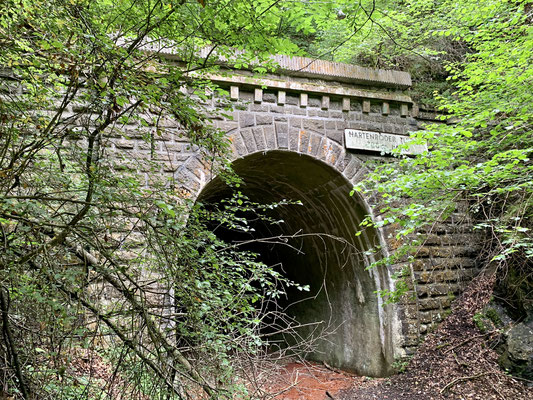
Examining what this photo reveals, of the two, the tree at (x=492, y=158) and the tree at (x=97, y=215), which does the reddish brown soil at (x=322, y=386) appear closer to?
the tree at (x=492, y=158)

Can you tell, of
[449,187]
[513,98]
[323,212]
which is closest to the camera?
[449,187]

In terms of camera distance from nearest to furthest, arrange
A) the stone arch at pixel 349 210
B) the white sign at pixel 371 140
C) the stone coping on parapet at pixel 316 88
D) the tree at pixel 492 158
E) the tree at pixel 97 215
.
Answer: the tree at pixel 97 215 < the tree at pixel 492 158 < the stone coping on parapet at pixel 316 88 < the stone arch at pixel 349 210 < the white sign at pixel 371 140

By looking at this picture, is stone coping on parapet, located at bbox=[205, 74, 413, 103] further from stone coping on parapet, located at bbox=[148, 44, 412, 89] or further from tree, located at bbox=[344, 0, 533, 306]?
tree, located at bbox=[344, 0, 533, 306]

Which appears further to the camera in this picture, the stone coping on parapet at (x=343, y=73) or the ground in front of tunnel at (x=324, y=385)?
the stone coping on parapet at (x=343, y=73)

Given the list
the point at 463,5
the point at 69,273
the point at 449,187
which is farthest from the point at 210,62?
the point at 463,5

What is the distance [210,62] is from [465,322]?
5079 millimetres

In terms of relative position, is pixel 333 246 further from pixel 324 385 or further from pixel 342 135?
pixel 324 385

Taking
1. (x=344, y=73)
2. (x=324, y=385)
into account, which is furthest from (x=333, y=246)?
(x=344, y=73)

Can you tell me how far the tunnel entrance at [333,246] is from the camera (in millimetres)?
6109

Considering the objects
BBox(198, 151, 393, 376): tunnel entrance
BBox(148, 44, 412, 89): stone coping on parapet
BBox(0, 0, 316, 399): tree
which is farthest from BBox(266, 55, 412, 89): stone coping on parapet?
BBox(0, 0, 316, 399): tree

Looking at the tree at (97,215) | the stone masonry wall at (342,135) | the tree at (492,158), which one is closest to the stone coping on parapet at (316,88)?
the stone masonry wall at (342,135)

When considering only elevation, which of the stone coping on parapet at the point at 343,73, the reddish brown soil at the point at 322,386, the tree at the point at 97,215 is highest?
the stone coping on parapet at the point at 343,73

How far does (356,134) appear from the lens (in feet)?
20.1

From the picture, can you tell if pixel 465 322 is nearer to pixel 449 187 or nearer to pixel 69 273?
pixel 449 187
